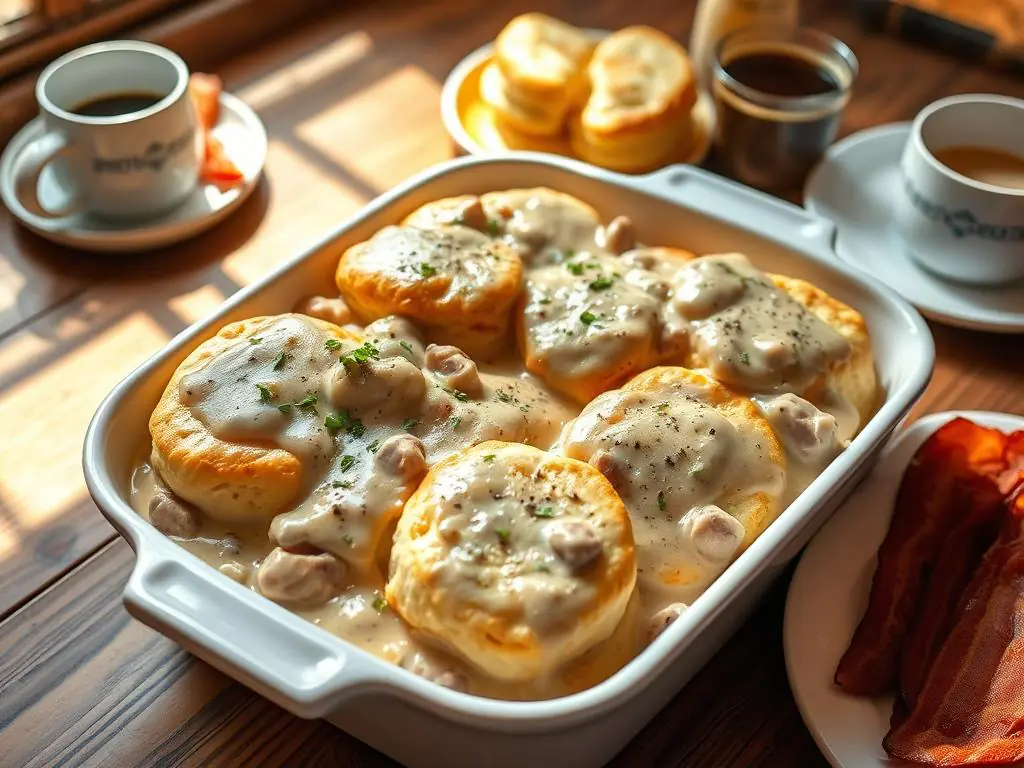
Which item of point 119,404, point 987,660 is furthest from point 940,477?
point 119,404

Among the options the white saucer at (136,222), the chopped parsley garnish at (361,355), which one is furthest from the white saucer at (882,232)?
the white saucer at (136,222)

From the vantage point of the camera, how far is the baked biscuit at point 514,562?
1162mm

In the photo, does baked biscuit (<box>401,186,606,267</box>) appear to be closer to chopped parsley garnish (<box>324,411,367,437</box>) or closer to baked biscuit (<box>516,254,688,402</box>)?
baked biscuit (<box>516,254,688,402</box>)

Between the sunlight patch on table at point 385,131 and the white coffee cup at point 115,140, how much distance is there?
0.32 m

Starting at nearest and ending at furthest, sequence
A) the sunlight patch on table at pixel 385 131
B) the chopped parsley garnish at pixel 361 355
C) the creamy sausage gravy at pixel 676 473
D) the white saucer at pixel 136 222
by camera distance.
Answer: the creamy sausage gravy at pixel 676 473 < the chopped parsley garnish at pixel 361 355 < the white saucer at pixel 136 222 < the sunlight patch on table at pixel 385 131

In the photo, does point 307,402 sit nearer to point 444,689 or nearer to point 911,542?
point 444,689

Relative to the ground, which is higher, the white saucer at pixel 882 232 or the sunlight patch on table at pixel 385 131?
the white saucer at pixel 882 232

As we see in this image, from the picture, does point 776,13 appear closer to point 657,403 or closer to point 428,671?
point 657,403

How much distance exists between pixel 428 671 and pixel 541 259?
72cm

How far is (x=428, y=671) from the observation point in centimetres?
121

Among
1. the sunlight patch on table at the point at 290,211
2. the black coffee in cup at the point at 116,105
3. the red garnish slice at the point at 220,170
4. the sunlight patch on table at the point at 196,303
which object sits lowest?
the sunlight patch on table at the point at 196,303

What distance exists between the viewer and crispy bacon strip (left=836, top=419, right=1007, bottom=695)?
1.38 m

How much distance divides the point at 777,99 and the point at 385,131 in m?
0.79

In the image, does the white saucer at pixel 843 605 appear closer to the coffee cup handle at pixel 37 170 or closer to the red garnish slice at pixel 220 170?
the red garnish slice at pixel 220 170
